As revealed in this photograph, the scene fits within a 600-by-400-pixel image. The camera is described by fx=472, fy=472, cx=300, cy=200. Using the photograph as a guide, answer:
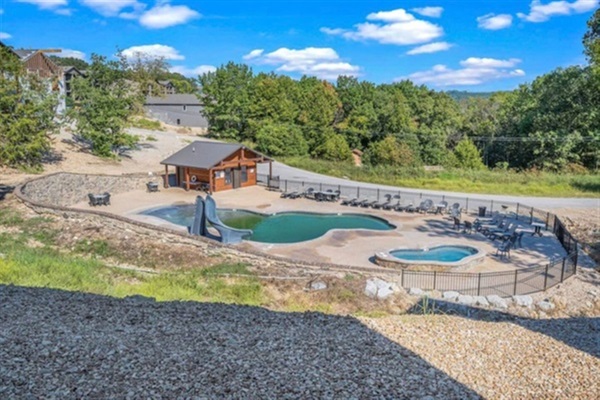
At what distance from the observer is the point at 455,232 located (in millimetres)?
20531

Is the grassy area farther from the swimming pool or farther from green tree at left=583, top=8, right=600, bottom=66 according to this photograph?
the swimming pool

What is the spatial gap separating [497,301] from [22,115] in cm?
2874

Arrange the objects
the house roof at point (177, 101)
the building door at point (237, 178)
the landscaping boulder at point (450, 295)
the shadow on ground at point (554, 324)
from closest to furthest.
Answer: the shadow on ground at point (554, 324)
the landscaping boulder at point (450, 295)
the building door at point (237, 178)
the house roof at point (177, 101)

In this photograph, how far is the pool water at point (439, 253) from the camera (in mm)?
17234

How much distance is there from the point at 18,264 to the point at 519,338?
12.1 meters

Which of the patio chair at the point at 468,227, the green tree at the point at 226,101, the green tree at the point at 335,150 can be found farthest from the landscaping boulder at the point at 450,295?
the green tree at the point at 226,101

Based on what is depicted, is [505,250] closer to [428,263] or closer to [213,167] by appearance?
[428,263]

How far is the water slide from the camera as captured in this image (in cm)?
1809

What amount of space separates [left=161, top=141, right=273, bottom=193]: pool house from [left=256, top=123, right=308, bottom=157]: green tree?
14.2 meters

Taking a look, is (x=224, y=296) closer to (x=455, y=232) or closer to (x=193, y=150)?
(x=455, y=232)

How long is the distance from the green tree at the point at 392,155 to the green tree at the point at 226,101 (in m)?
14.7

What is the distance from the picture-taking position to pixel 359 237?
1948 centimetres

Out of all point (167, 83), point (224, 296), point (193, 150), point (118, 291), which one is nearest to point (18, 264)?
point (118, 291)

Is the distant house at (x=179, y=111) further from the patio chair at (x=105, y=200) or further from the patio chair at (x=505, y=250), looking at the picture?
the patio chair at (x=505, y=250)
